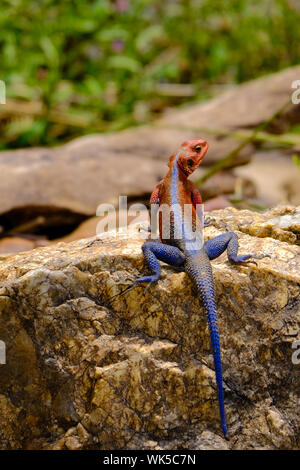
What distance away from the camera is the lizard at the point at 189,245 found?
2.13 m

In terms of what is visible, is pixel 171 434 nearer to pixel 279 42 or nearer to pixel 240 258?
pixel 240 258

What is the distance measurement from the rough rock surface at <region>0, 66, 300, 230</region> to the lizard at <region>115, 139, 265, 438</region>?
1658 millimetres

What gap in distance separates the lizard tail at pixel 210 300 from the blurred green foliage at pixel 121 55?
10.4 ft

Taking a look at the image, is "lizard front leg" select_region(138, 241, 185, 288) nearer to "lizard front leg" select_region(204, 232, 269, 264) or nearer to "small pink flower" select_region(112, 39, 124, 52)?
"lizard front leg" select_region(204, 232, 269, 264)

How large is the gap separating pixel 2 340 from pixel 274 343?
1121mm

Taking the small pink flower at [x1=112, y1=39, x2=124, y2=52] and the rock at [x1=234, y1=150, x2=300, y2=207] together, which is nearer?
the rock at [x1=234, y1=150, x2=300, y2=207]

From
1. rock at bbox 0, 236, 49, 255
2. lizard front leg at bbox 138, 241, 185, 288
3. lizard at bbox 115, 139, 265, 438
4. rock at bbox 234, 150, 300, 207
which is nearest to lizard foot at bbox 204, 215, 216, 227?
lizard at bbox 115, 139, 265, 438

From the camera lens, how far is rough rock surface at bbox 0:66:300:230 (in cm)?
427

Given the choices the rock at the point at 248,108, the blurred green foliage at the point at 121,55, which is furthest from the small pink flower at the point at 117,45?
the rock at the point at 248,108

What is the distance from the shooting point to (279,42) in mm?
7180

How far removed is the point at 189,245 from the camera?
2.48 meters

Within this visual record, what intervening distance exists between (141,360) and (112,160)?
114 inches

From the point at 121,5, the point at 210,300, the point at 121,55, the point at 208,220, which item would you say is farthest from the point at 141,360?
the point at 121,5

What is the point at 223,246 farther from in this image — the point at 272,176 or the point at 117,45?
the point at 117,45
